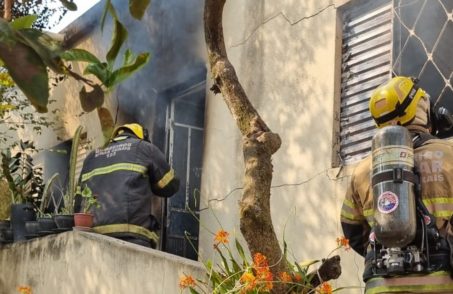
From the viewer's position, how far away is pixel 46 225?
322 inches

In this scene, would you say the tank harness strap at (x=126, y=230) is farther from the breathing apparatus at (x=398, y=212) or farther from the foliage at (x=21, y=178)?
the breathing apparatus at (x=398, y=212)

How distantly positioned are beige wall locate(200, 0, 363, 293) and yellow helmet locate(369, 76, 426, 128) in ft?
6.29

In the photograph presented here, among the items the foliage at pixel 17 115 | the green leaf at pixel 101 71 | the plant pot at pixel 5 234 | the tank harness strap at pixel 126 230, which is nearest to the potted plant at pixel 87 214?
the tank harness strap at pixel 126 230

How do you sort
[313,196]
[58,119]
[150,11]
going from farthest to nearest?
[58,119] < [150,11] < [313,196]

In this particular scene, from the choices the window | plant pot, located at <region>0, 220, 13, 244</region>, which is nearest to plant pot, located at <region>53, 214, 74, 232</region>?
plant pot, located at <region>0, 220, 13, 244</region>

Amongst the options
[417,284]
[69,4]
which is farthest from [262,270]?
[69,4]

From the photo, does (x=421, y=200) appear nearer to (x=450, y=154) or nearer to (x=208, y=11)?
(x=450, y=154)

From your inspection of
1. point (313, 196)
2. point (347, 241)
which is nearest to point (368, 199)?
point (347, 241)

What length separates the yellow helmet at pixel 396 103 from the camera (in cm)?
412

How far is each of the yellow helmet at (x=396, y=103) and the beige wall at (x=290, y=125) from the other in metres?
1.92

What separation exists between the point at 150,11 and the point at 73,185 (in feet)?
6.90

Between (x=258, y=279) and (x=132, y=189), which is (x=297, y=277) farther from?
(x=132, y=189)

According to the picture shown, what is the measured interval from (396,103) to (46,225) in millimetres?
4814

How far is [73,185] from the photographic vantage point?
828 cm
